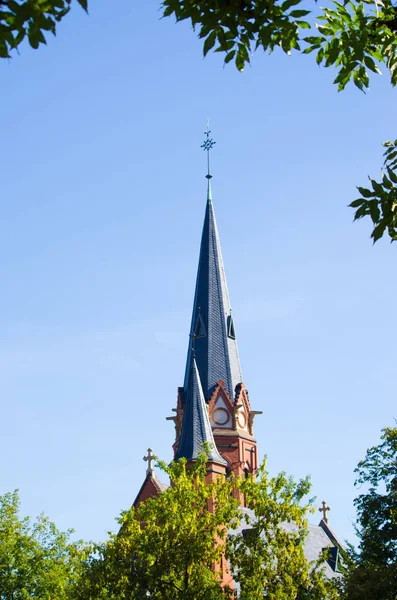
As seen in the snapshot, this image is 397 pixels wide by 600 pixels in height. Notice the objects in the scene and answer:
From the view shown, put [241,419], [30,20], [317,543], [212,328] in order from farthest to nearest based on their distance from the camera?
[212,328]
[241,419]
[317,543]
[30,20]

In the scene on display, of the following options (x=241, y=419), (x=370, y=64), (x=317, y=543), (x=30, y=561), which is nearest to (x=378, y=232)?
(x=370, y=64)

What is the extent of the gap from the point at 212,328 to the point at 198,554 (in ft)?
99.5

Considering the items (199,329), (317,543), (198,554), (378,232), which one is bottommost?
(378,232)

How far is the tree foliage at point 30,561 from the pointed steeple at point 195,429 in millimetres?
7556

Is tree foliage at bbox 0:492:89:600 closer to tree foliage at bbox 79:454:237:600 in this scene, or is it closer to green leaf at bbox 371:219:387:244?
tree foliage at bbox 79:454:237:600

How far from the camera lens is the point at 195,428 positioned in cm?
4497

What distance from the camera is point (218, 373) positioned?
2108 inches

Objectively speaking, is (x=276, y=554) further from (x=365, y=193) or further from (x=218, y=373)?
(x=218, y=373)

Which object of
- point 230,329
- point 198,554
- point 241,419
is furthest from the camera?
point 230,329

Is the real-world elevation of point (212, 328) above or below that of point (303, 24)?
above

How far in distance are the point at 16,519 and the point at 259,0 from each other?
1489 inches

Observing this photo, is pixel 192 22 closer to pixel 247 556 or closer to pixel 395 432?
pixel 247 556

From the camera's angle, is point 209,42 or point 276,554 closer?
point 209,42

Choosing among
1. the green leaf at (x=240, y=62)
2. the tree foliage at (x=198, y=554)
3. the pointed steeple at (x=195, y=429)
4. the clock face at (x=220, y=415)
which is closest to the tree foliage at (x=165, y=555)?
the tree foliage at (x=198, y=554)
